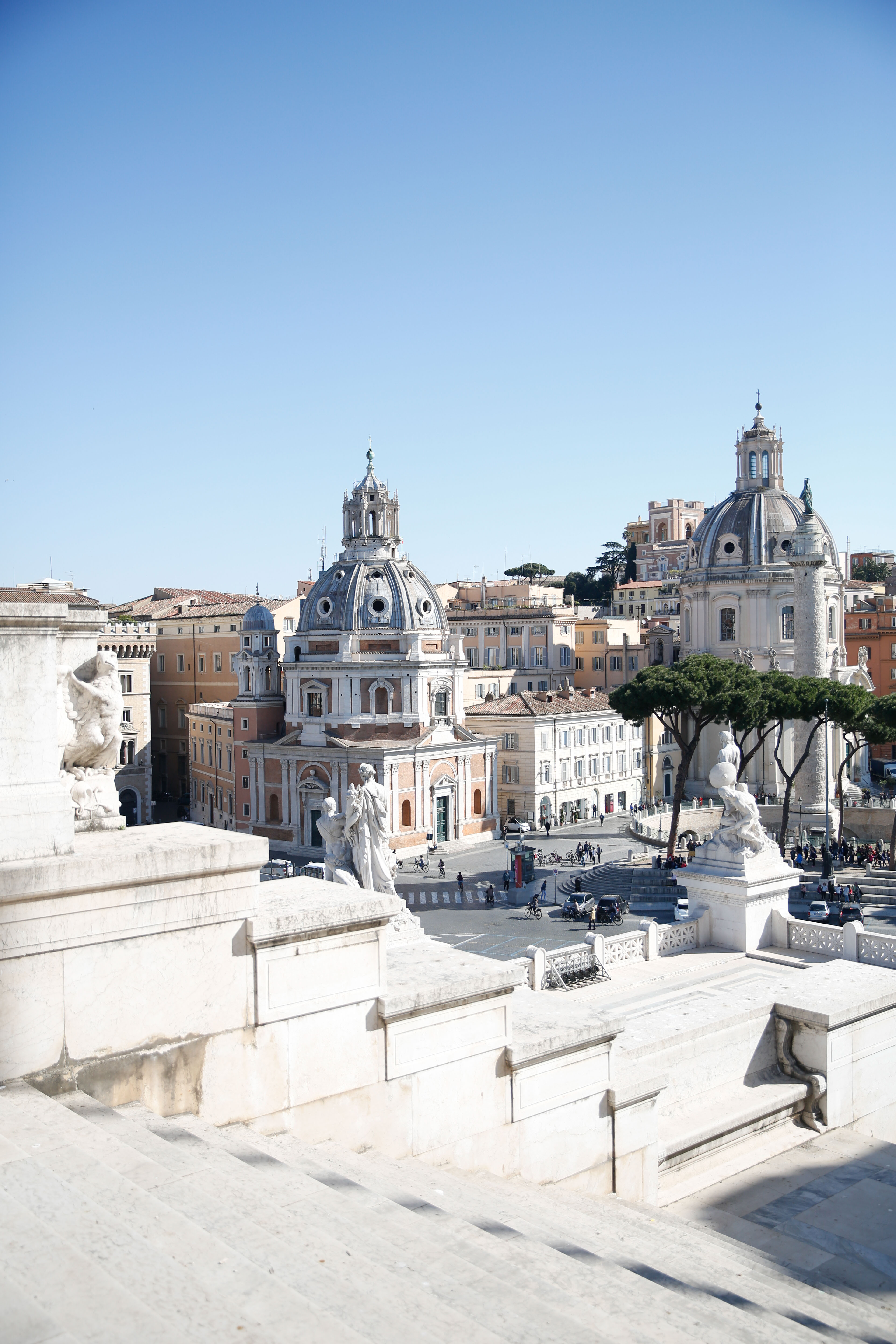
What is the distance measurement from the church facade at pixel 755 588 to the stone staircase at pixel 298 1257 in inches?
1808

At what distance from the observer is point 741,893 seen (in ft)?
47.2

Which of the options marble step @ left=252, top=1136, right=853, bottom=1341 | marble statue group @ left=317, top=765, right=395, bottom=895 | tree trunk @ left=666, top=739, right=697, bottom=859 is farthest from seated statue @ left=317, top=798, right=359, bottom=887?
tree trunk @ left=666, top=739, right=697, bottom=859

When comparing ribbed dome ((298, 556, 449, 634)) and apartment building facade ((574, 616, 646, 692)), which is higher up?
ribbed dome ((298, 556, 449, 634))

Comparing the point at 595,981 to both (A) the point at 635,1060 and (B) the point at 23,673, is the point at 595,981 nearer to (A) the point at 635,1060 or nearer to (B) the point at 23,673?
(A) the point at 635,1060

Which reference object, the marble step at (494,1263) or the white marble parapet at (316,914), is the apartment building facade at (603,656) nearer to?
the white marble parapet at (316,914)

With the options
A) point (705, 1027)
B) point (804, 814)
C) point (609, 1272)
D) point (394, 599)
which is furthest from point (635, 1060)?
point (394, 599)

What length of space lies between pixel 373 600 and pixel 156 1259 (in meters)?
46.2

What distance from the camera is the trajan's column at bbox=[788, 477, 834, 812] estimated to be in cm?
4384

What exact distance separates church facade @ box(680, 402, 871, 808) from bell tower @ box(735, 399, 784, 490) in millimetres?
41

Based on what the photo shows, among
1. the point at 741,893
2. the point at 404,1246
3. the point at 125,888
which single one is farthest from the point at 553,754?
the point at 404,1246

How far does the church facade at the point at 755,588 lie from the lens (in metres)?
52.2

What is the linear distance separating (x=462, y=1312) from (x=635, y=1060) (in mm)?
5778

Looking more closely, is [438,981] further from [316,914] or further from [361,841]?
[361,841]

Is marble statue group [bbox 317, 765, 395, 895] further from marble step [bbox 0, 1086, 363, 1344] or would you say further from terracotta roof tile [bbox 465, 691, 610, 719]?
terracotta roof tile [bbox 465, 691, 610, 719]
